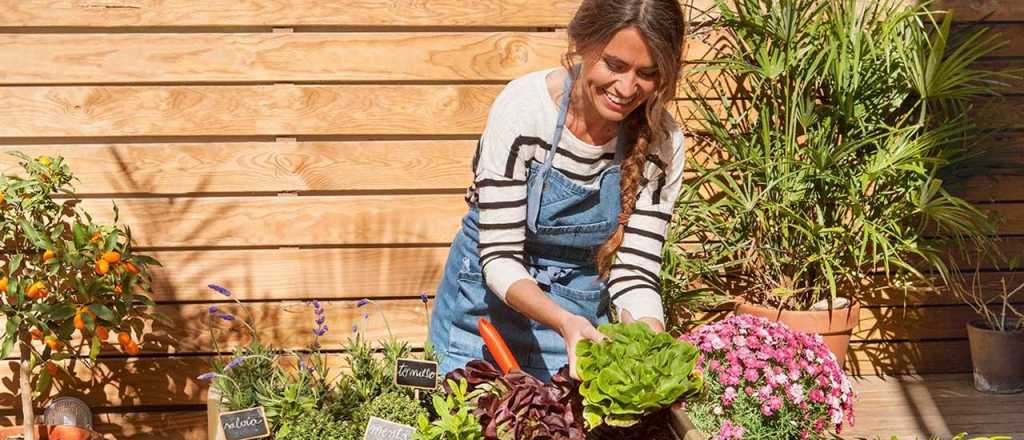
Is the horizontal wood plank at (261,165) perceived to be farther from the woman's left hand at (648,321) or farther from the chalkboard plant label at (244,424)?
the chalkboard plant label at (244,424)

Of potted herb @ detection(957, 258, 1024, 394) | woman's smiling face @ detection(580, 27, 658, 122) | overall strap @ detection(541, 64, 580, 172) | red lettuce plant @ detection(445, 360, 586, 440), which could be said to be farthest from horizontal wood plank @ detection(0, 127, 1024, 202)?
red lettuce plant @ detection(445, 360, 586, 440)

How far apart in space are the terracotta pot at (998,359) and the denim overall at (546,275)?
6.91 feet

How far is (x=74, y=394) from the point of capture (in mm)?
3496

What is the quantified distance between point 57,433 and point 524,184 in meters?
1.84

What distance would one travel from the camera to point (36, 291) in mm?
3057

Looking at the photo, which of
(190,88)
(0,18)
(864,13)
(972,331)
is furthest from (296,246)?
(972,331)

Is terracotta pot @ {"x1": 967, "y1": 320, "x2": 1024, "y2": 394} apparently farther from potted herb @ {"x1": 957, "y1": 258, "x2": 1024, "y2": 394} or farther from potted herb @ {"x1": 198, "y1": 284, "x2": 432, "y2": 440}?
potted herb @ {"x1": 198, "y1": 284, "x2": 432, "y2": 440}

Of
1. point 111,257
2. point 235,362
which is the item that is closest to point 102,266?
point 111,257

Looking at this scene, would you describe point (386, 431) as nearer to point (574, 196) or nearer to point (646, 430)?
point (646, 430)

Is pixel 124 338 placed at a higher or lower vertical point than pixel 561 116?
lower

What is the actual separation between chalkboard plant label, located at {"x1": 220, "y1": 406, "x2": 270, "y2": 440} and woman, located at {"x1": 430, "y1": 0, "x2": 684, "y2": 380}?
0.47m

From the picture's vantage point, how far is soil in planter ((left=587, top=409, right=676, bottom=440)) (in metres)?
1.62

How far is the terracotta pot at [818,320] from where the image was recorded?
3.48 meters

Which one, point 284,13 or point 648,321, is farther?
point 284,13
